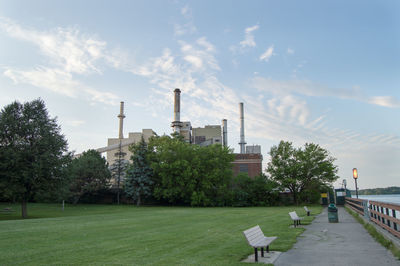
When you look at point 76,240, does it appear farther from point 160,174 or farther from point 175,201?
point 175,201

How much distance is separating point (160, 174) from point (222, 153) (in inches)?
423

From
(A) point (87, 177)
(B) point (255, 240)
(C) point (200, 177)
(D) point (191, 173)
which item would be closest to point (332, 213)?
(B) point (255, 240)

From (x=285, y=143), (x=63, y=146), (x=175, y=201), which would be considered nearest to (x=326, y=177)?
(x=285, y=143)

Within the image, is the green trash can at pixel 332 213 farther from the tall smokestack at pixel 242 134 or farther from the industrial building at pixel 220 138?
the tall smokestack at pixel 242 134

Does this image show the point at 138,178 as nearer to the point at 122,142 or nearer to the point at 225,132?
the point at 122,142

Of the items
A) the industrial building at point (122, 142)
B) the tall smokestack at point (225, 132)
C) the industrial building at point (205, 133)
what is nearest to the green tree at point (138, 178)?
the industrial building at point (122, 142)

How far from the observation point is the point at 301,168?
54.7 metres

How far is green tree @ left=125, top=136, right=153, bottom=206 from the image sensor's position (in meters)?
53.0

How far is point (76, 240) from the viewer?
39.2 feet

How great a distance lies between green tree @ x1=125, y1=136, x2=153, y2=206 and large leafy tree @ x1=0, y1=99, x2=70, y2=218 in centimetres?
1978

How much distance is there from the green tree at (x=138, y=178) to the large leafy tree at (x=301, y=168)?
20490 mm

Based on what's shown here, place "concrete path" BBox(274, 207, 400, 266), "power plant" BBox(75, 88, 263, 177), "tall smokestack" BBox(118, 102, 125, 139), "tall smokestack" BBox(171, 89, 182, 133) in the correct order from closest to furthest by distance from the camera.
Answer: "concrete path" BBox(274, 207, 400, 266)
"tall smokestack" BBox(171, 89, 182, 133)
"power plant" BBox(75, 88, 263, 177)
"tall smokestack" BBox(118, 102, 125, 139)

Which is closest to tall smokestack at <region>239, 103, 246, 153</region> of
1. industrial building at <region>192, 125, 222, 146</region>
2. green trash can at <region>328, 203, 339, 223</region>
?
industrial building at <region>192, 125, 222, 146</region>

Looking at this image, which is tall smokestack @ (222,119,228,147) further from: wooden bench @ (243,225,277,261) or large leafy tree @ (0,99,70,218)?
wooden bench @ (243,225,277,261)
